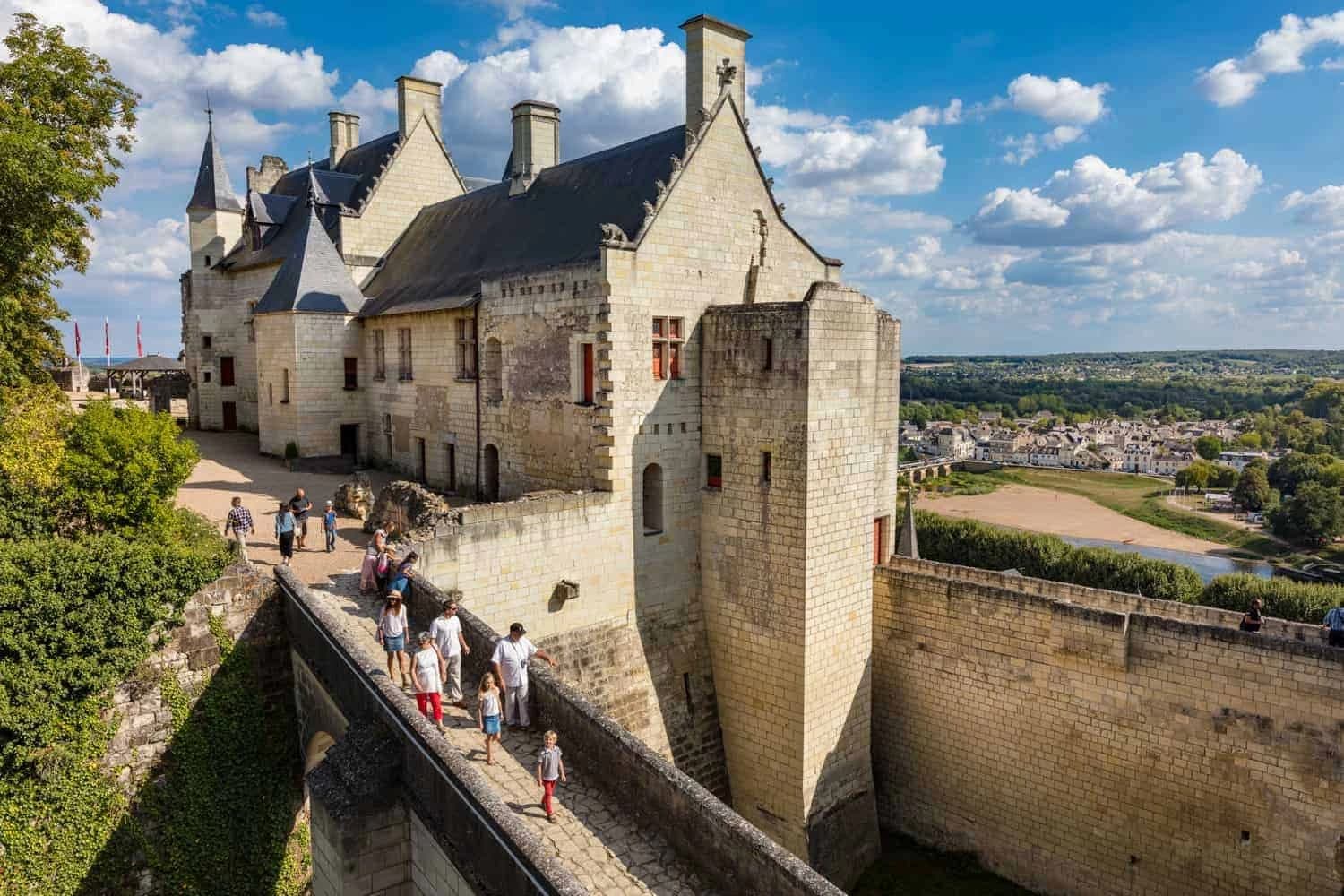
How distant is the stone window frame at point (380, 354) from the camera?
25.2 metres

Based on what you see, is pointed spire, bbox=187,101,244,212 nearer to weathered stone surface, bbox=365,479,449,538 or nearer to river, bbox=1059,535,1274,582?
weathered stone surface, bbox=365,479,449,538

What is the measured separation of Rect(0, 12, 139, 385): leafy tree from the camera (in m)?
14.4

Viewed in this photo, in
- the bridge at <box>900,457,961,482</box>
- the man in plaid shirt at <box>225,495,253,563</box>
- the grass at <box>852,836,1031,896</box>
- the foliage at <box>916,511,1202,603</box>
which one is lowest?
the bridge at <box>900,457,961,482</box>

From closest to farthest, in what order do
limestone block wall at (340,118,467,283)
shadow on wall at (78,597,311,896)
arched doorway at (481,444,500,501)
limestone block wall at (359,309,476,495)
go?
shadow on wall at (78,597,311,896) → arched doorway at (481,444,500,501) → limestone block wall at (359,309,476,495) → limestone block wall at (340,118,467,283)

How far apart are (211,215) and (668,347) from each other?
27.3m

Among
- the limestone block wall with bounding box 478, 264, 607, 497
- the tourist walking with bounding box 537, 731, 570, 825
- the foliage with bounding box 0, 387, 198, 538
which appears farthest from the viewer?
the limestone block wall with bounding box 478, 264, 607, 497

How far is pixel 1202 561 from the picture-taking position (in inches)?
2670

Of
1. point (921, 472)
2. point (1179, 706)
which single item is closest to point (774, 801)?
point (1179, 706)

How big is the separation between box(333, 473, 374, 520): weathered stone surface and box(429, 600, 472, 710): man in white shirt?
10530 mm

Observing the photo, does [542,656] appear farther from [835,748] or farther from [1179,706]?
[1179,706]

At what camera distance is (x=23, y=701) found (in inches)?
446

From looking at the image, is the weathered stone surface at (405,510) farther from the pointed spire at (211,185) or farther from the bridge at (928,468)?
the bridge at (928,468)

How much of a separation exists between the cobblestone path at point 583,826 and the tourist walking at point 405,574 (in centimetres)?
242

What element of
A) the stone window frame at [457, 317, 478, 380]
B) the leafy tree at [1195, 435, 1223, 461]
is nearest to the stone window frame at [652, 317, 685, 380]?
the stone window frame at [457, 317, 478, 380]
